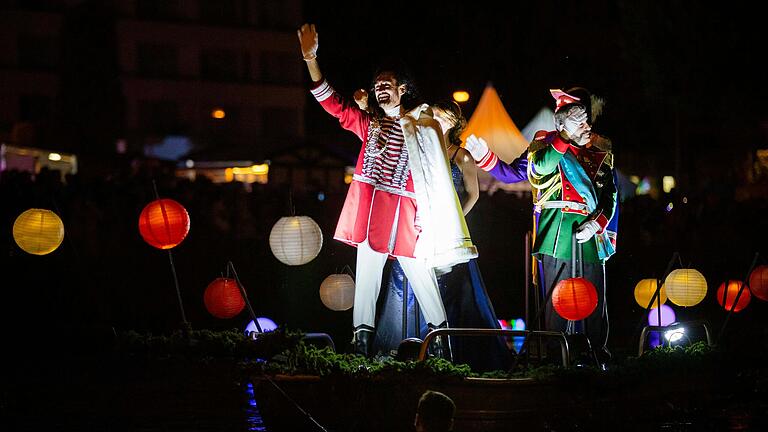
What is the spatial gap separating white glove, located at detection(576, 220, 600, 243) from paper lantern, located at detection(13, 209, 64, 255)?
13.3ft

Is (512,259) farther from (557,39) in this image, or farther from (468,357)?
(557,39)

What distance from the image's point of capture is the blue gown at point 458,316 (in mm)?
7656

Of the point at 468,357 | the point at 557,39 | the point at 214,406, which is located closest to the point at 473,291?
the point at 468,357

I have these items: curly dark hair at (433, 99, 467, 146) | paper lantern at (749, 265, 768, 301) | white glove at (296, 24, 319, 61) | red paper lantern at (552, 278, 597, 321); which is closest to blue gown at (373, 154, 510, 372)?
curly dark hair at (433, 99, 467, 146)

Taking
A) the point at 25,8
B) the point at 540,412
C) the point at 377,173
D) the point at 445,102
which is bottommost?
the point at 540,412

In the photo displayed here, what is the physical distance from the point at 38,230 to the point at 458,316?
3.39 meters

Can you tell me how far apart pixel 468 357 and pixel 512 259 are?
891 cm

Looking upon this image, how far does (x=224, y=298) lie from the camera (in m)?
8.15

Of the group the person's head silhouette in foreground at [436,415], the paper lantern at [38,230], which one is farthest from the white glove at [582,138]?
the paper lantern at [38,230]

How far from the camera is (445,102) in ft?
24.8

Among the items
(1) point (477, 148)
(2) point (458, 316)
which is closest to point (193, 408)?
(2) point (458, 316)

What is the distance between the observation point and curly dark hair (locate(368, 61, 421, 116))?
7.33m

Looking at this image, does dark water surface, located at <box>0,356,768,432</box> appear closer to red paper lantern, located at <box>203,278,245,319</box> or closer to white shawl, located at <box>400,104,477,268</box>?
red paper lantern, located at <box>203,278,245,319</box>

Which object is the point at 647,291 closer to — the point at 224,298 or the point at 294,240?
the point at 294,240
